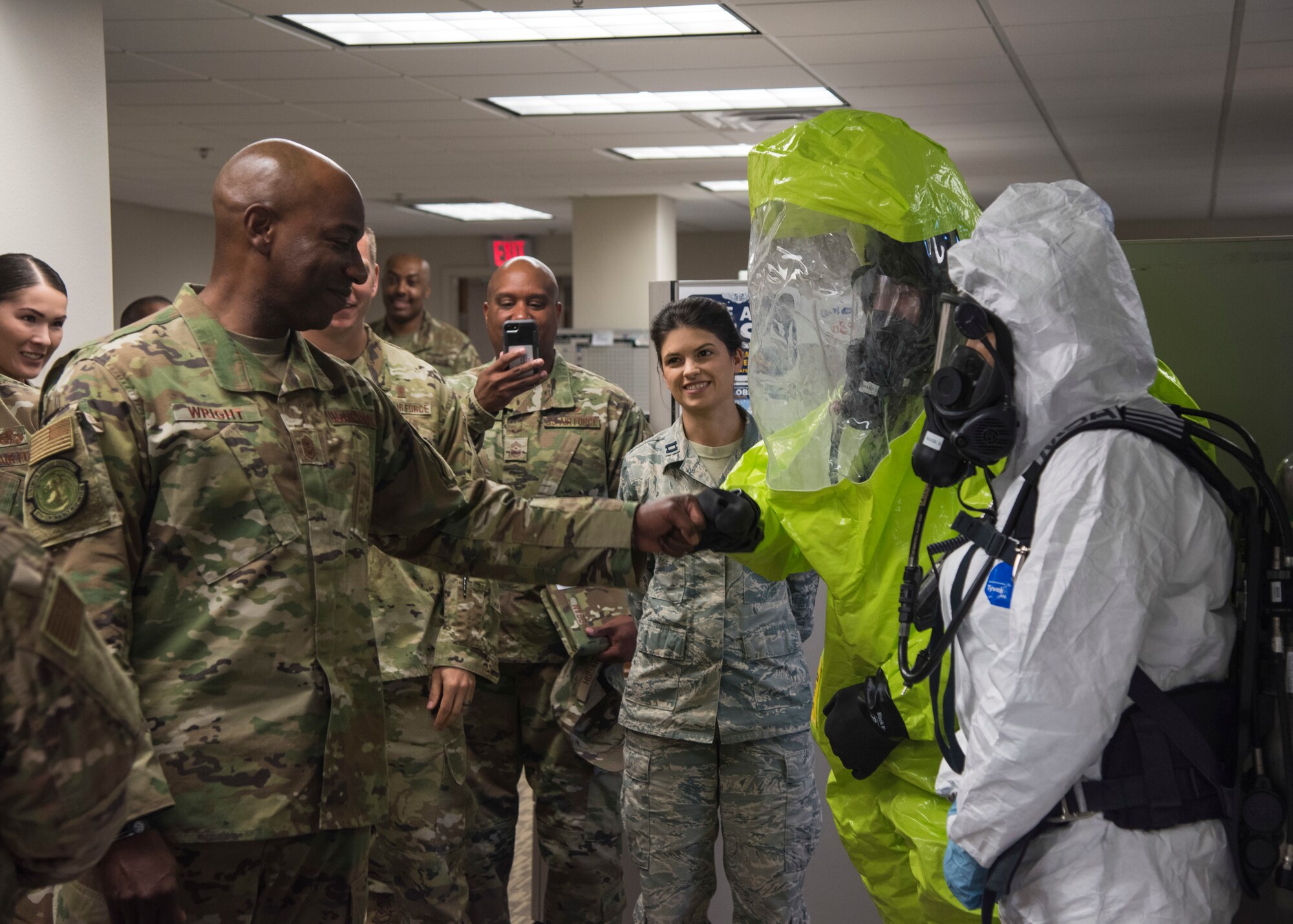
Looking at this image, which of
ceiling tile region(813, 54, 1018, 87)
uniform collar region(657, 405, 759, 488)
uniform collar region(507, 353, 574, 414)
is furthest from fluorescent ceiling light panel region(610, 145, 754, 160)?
uniform collar region(657, 405, 759, 488)

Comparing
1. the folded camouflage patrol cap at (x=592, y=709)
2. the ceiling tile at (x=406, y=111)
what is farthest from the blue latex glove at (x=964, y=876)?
the ceiling tile at (x=406, y=111)

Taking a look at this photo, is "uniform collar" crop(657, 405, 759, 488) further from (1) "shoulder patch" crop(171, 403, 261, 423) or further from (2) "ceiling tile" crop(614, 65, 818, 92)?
(2) "ceiling tile" crop(614, 65, 818, 92)

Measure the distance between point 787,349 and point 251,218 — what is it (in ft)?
3.08

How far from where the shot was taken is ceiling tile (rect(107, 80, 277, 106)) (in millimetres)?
5914

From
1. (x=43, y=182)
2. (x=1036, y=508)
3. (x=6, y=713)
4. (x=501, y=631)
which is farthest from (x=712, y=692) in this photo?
(x=43, y=182)

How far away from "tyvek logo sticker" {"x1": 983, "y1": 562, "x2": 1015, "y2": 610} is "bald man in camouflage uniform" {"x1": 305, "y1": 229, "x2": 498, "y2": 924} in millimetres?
1406

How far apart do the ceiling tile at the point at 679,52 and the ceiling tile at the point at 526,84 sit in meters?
0.24

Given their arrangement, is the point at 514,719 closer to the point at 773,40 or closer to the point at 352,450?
the point at 352,450

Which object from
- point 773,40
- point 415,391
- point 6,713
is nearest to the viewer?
point 6,713

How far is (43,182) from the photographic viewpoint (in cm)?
373

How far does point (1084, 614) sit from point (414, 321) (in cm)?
462

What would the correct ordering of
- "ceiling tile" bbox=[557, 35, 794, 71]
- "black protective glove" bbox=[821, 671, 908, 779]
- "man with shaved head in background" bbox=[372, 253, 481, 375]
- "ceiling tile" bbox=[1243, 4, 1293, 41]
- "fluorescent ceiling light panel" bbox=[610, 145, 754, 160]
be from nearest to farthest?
1. "black protective glove" bbox=[821, 671, 908, 779]
2. "ceiling tile" bbox=[1243, 4, 1293, 41]
3. "ceiling tile" bbox=[557, 35, 794, 71]
4. "man with shaved head in background" bbox=[372, 253, 481, 375]
5. "fluorescent ceiling light panel" bbox=[610, 145, 754, 160]

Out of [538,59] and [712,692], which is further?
[538,59]

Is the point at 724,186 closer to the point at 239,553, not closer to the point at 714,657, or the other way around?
the point at 714,657
